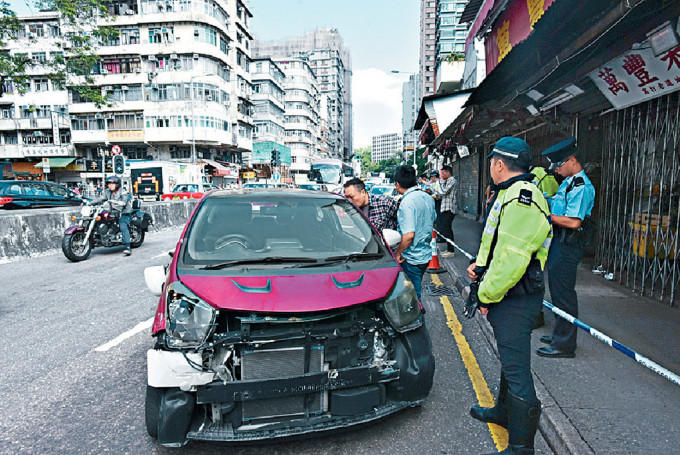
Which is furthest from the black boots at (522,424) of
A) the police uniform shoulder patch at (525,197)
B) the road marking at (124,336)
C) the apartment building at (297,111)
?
the apartment building at (297,111)

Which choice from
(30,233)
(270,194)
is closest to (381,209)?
(270,194)

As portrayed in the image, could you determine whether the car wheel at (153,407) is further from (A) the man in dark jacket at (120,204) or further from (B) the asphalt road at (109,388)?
(A) the man in dark jacket at (120,204)

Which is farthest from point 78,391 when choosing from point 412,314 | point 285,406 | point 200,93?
point 200,93

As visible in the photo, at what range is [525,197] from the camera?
234 cm

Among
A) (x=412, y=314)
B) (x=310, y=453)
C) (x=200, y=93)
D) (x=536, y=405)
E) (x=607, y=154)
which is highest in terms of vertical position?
(x=200, y=93)

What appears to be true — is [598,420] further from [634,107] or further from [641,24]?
[634,107]

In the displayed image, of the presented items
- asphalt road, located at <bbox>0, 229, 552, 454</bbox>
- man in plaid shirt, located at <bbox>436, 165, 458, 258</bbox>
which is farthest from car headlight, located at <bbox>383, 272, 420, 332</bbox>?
man in plaid shirt, located at <bbox>436, 165, 458, 258</bbox>

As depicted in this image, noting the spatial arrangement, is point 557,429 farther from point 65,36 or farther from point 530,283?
point 65,36

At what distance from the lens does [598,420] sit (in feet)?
9.11

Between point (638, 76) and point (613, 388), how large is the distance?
402 cm

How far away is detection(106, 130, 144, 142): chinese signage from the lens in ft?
143

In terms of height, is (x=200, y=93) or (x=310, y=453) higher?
(x=200, y=93)

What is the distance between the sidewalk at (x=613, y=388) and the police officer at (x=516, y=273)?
16.3 inches

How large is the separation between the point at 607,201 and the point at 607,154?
0.77 m
